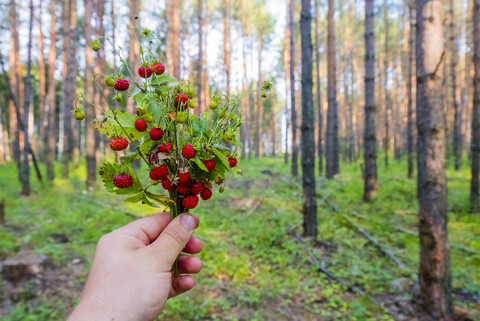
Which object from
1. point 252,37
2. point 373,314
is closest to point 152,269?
point 373,314

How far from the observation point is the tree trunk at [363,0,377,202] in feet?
26.9

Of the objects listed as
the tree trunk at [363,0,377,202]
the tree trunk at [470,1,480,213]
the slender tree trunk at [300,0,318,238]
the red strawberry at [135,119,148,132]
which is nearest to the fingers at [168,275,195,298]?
the red strawberry at [135,119,148,132]

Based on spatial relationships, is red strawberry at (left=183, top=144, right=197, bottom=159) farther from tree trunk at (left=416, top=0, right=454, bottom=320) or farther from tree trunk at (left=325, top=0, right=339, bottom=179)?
tree trunk at (left=325, top=0, right=339, bottom=179)

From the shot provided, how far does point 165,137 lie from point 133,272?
2.13ft

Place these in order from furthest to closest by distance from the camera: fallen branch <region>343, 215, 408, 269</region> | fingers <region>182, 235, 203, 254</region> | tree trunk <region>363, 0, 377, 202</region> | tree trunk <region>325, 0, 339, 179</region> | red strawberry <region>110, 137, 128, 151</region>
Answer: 1. tree trunk <region>325, 0, 339, 179</region>
2. tree trunk <region>363, 0, 377, 202</region>
3. fallen branch <region>343, 215, 408, 269</region>
4. fingers <region>182, 235, 203, 254</region>
5. red strawberry <region>110, 137, 128, 151</region>

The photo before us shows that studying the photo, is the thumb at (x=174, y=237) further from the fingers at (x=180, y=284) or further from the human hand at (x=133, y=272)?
the fingers at (x=180, y=284)

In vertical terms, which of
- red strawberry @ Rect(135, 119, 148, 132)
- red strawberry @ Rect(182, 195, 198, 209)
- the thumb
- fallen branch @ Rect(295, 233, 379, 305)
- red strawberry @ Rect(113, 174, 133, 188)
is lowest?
fallen branch @ Rect(295, 233, 379, 305)

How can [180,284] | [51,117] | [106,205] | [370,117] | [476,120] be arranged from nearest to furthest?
[180,284], [476,120], [106,205], [370,117], [51,117]

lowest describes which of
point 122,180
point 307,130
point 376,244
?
point 376,244

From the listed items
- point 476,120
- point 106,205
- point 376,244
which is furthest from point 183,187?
point 476,120

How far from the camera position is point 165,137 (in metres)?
1.39

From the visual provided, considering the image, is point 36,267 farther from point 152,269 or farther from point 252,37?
point 252,37

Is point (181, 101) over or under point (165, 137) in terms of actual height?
over

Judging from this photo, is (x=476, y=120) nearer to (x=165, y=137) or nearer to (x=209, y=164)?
(x=209, y=164)
